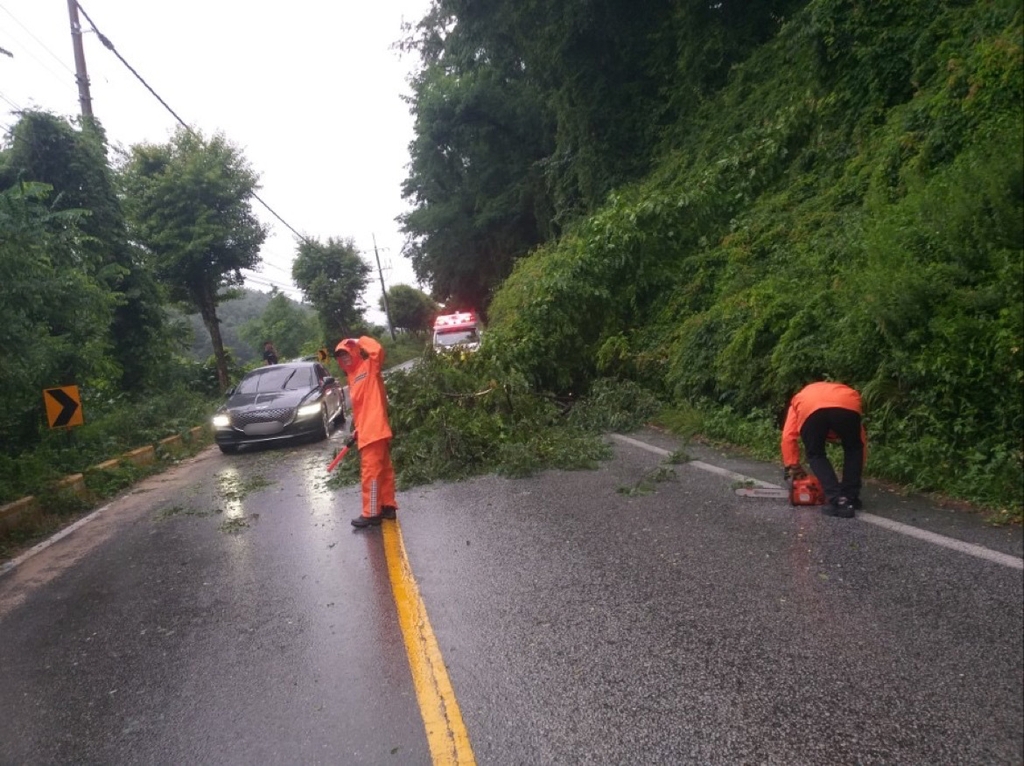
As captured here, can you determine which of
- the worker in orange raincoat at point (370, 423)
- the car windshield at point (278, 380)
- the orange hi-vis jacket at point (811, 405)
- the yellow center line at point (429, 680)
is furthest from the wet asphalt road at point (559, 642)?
the car windshield at point (278, 380)

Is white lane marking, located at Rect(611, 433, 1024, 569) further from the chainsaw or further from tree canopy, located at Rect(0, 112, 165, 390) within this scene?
tree canopy, located at Rect(0, 112, 165, 390)

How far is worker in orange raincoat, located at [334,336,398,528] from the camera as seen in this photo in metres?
7.04

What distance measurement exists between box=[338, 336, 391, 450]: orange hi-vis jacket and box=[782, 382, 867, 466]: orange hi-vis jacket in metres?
3.36

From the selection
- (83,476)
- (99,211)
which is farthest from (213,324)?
(83,476)

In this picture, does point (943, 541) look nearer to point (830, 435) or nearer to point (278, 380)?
point (830, 435)

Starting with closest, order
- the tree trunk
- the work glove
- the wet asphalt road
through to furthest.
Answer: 1. the wet asphalt road
2. the work glove
3. the tree trunk

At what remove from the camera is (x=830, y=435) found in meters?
5.99

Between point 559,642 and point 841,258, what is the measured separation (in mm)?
7224

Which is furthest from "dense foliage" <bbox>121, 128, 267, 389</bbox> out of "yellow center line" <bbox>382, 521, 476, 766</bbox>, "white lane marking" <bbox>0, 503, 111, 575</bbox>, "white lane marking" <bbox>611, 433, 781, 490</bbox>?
"yellow center line" <bbox>382, 521, 476, 766</bbox>

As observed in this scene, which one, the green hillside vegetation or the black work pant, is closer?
the black work pant

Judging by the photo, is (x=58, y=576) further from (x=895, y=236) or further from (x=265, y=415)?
(x=895, y=236)

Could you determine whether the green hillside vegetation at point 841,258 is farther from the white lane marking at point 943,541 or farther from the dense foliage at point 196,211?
the dense foliage at point 196,211

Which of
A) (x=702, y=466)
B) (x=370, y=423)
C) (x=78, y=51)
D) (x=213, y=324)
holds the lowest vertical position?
(x=702, y=466)

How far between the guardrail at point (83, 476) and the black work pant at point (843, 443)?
8.32 metres
